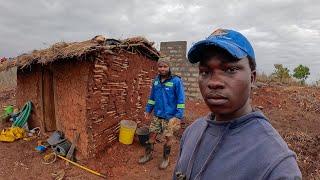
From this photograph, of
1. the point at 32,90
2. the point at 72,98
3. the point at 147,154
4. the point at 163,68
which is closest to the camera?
the point at 163,68

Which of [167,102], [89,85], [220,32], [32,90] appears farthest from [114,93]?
[220,32]

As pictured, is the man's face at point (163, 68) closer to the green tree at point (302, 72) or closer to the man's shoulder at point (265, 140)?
the man's shoulder at point (265, 140)

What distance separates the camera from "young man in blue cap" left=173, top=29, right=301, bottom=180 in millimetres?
1141

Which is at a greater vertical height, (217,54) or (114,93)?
(217,54)

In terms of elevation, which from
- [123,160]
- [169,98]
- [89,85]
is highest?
[89,85]

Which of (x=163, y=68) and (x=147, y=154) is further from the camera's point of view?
(x=147, y=154)

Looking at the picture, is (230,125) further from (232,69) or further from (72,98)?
(72,98)

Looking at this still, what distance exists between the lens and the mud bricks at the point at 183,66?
41.5 feet

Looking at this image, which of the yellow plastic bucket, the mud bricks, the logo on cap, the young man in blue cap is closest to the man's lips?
the young man in blue cap

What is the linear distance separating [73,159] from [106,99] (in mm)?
1478

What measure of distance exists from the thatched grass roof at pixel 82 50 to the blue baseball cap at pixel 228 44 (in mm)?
5508

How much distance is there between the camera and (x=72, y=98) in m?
7.41

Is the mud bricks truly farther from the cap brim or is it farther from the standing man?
the cap brim

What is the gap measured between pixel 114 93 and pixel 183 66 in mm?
5534
